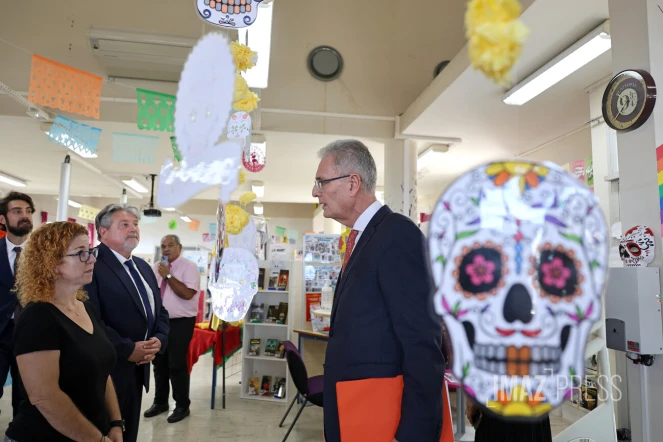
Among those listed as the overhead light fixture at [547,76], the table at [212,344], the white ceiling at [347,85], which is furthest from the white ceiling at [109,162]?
the overhead light fixture at [547,76]

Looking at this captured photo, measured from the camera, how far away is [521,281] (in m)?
0.55

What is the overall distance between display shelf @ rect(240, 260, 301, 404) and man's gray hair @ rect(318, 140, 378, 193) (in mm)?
3388

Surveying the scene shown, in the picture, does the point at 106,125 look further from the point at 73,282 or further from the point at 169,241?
the point at 73,282

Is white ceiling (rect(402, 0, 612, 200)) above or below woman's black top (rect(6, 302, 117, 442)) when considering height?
above

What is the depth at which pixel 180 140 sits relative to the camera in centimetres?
153

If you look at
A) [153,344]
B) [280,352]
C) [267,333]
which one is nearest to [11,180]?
[267,333]

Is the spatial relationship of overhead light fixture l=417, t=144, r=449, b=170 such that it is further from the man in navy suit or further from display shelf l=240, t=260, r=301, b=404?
display shelf l=240, t=260, r=301, b=404

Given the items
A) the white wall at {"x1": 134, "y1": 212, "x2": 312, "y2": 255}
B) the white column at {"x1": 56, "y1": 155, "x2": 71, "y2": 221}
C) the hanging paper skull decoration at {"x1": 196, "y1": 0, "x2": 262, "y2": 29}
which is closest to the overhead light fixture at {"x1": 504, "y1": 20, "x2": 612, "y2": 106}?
the hanging paper skull decoration at {"x1": 196, "y1": 0, "x2": 262, "y2": 29}

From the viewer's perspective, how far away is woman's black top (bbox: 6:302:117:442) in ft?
4.01

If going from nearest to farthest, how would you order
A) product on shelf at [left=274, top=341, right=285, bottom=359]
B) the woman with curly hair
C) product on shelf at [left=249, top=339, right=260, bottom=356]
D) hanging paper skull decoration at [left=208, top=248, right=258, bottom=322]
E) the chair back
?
1. the woman with curly hair
2. hanging paper skull decoration at [left=208, top=248, right=258, bottom=322]
3. the chair back
4. product on shelf at [left=274, top=341, right=285, bottom=359]
5. product on shelf at [left=249, top=339, right=260, bottom=356]

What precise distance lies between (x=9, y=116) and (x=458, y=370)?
5063 mm

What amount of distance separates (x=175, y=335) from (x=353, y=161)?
10.1ft

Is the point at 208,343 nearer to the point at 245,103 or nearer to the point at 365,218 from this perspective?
the point at 245,103

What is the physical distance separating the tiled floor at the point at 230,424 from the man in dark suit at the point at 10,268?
1.19m
